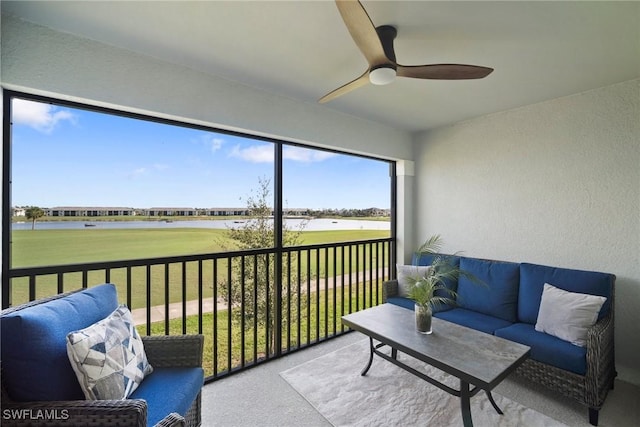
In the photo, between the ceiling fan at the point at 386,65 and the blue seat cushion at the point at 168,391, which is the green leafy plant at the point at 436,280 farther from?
the blue seat cushion at the point at 168,391

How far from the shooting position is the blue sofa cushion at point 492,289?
263 cm

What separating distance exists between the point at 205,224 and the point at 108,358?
1.29m

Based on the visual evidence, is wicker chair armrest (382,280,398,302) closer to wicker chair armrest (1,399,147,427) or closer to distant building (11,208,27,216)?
wicker chair armrest (1,399,147,427)

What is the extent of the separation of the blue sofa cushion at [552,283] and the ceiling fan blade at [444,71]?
75.5 inches

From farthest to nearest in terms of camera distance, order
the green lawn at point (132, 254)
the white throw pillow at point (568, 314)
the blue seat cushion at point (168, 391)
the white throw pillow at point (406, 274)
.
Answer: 1. the white throw pillow at point (406, 274)
2. the white throw pillow at point (568, 314)
3. the green lawn at point (132, 254)
4. the blue seat cushion at point (168, 391)

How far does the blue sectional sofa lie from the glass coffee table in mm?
479

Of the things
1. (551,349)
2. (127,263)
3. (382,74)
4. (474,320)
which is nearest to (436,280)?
(474,320)

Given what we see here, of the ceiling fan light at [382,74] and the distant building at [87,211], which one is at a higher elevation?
the ceiling fan light at [382,74]

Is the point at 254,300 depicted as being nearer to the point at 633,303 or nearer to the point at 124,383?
the point at 124,383

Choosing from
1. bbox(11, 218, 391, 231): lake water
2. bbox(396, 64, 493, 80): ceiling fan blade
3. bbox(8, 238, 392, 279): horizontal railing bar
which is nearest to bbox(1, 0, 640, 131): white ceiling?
bbox(396, 64, 493, 80): ceiling fan blade

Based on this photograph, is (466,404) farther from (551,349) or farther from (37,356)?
(37,356)

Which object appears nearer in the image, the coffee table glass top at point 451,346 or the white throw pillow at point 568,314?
the coffee table glass top at point 451,346

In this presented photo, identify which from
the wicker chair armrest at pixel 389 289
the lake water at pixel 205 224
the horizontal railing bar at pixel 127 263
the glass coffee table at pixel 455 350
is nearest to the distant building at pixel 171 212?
the lake water at pixel 205 224

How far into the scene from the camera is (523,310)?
2.52 meters
